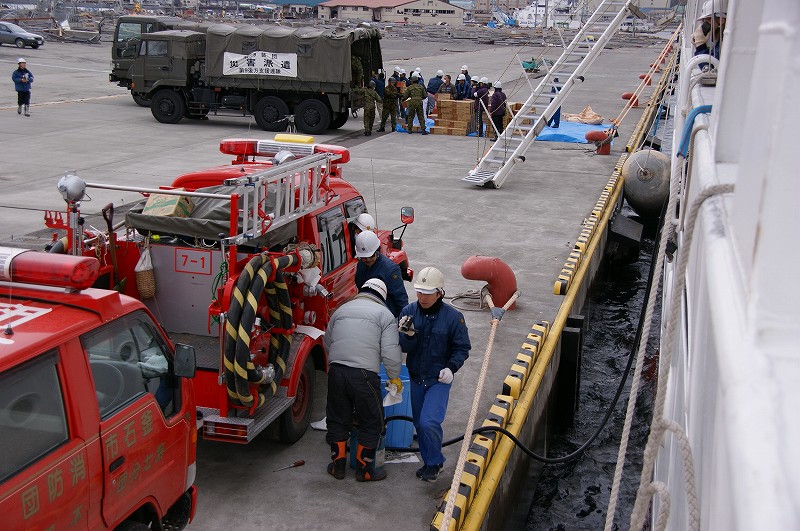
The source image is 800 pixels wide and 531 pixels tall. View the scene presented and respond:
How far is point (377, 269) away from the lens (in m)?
7.24

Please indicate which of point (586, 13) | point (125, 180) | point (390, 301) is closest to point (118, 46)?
point (125, 180)

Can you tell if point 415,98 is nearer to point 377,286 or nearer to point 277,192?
point 277,192

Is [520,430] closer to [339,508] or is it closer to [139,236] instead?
[339,508]

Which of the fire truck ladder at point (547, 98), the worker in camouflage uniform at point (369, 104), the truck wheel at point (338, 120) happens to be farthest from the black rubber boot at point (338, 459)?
the truck wheel at point (338, 120)

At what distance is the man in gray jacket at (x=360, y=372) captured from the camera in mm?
6191

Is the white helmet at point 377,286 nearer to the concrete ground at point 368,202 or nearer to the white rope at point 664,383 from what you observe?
the concrete ground at point 368,202

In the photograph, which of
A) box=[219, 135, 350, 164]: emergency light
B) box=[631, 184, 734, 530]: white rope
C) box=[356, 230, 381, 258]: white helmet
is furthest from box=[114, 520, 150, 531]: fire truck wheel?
box=[219, 135, 350, 164]: emergency light

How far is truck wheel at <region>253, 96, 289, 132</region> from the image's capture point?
23453 millimetres

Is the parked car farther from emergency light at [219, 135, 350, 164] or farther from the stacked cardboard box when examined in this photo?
emergency light at [219, 135, 350, 164]

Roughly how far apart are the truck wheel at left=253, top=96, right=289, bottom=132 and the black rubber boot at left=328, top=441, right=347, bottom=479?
709 inches

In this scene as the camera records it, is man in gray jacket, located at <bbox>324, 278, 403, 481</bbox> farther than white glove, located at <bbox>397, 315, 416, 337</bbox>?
No

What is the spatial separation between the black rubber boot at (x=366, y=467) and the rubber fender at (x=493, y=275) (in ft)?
13.1

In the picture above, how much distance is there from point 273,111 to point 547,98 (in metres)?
8.33

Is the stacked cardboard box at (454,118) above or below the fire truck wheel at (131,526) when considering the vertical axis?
above
